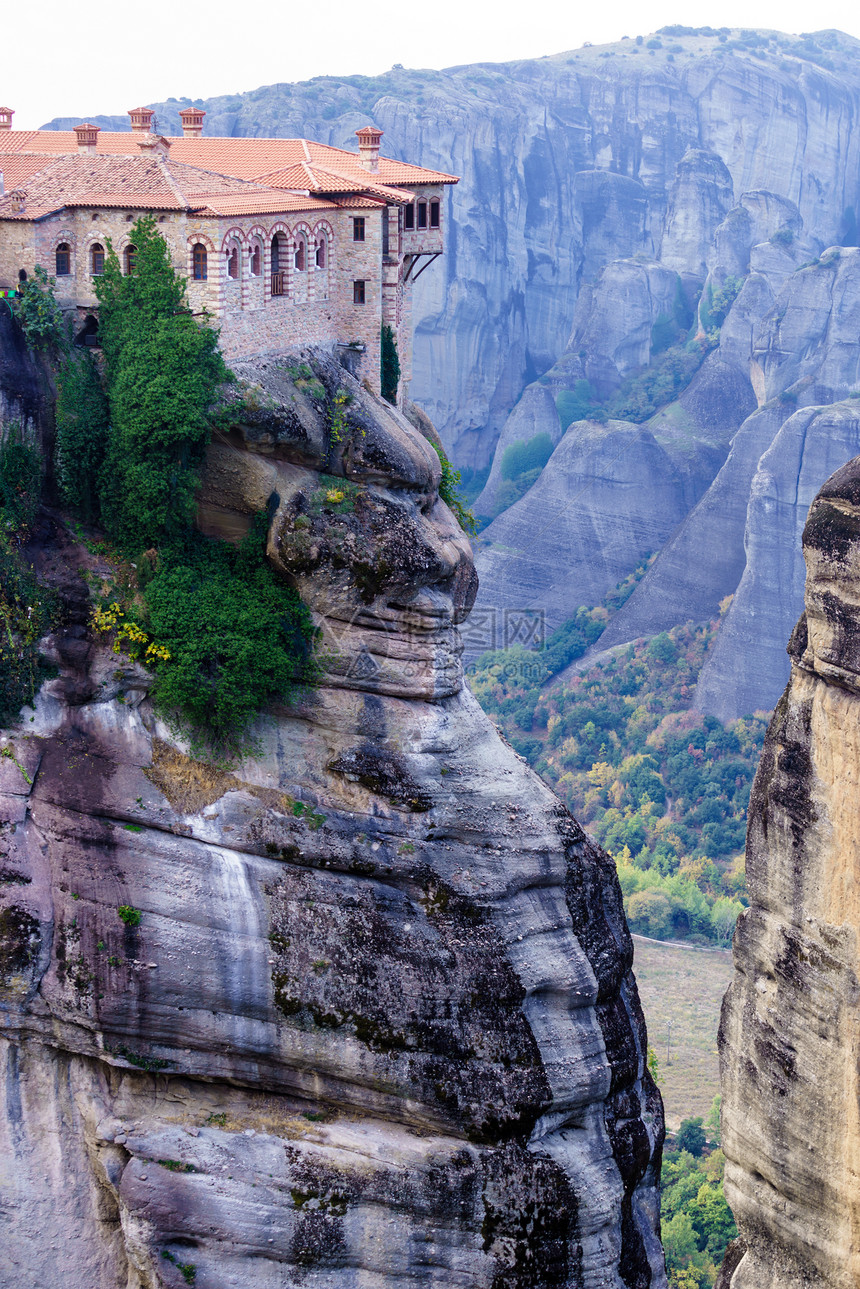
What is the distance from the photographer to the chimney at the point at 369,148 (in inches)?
1380

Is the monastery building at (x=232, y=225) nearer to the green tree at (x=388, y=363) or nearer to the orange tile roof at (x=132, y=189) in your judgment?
the orange tile roof at (x=132, y=189)

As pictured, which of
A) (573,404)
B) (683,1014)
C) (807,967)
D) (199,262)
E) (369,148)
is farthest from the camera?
(573,404)

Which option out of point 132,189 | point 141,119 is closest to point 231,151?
point 141,119

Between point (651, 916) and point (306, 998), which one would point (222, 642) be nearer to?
point (306, 998)

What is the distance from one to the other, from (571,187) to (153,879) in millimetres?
101604

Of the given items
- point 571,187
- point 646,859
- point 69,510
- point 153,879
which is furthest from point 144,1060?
point 571,187

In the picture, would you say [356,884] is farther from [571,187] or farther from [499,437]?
[571,187]

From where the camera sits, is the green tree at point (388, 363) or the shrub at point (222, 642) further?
the green tree at point (388, 363)

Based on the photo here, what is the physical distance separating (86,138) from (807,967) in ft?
70.9

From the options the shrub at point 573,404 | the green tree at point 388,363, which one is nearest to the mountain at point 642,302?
the shrub at point 573,404

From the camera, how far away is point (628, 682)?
266 ft

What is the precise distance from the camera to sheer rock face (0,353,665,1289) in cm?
2512

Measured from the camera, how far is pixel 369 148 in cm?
3544

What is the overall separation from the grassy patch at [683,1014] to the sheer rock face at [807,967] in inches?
1024
